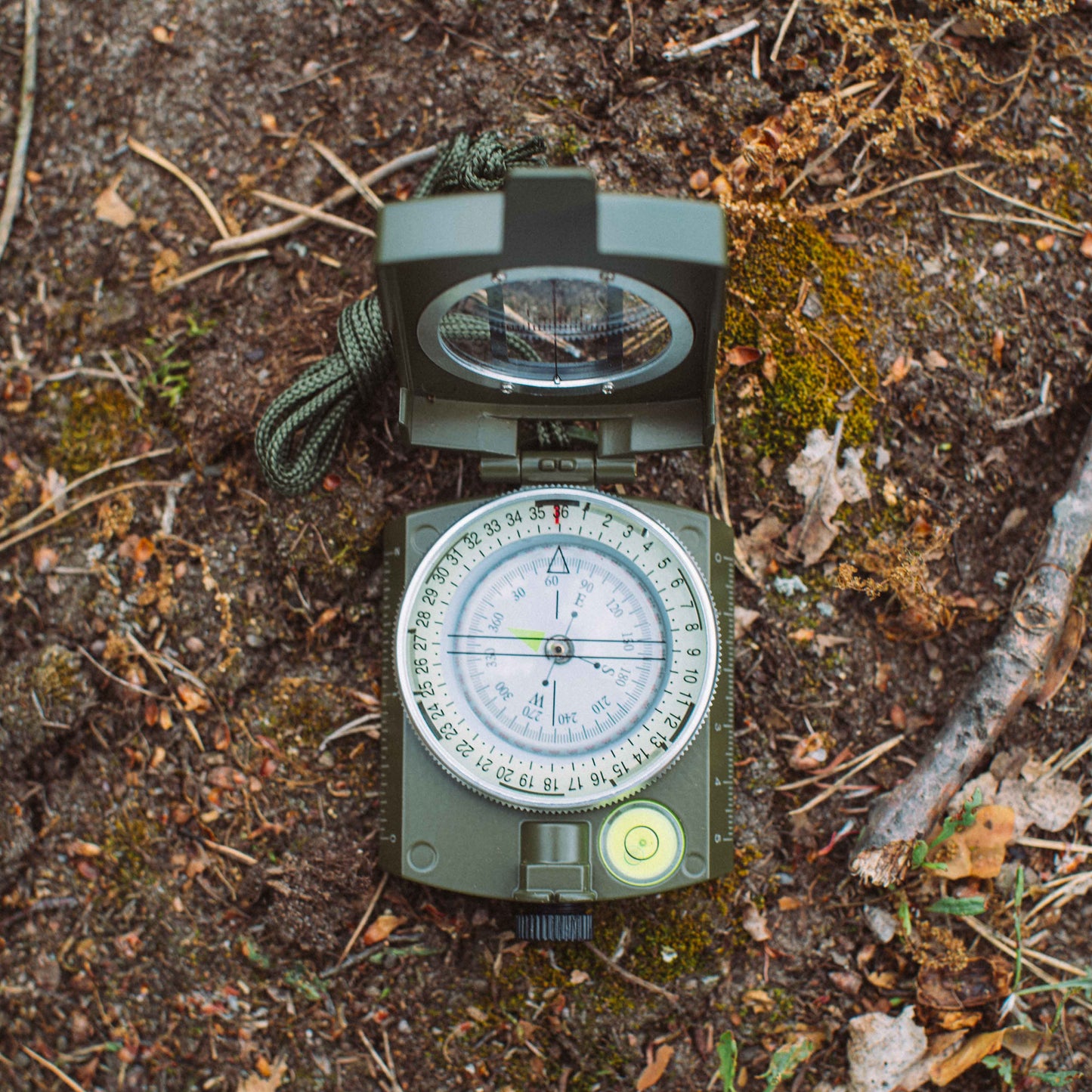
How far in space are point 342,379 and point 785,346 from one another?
85 cm

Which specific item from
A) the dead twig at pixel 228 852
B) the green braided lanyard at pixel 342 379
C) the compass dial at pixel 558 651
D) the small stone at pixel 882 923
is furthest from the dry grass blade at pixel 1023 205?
the dead twig at pixel 228 852

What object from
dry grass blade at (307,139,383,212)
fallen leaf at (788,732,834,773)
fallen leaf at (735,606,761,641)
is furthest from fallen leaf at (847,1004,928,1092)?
dry grass blade at (307,139,383,212)

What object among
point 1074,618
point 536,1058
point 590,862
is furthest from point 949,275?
point 536,1058

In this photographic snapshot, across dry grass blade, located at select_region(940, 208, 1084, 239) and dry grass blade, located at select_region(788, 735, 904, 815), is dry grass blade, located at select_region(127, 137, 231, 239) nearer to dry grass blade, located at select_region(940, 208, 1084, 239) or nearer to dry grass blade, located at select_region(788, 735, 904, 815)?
dry grass blade, located at select_region(940, 208, 1084, 239)

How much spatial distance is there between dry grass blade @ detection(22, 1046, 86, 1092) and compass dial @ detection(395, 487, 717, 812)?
1047 mm

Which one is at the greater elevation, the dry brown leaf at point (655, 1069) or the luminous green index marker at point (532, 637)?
the luminous green index marker at point (532, 637)

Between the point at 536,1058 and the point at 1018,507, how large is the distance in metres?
1.42

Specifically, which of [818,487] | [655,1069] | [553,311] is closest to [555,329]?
[553,311]

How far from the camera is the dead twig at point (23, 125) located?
7.04 feet

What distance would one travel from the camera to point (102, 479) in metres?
2.05

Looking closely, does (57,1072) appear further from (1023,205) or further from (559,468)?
(1023,205)

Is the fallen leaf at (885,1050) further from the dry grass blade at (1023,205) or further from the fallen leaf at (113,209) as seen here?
the fallen leaf at (113,209)

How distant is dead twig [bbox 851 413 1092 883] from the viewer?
1840mm

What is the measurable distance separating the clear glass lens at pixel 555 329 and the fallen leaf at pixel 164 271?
2.53 feet
